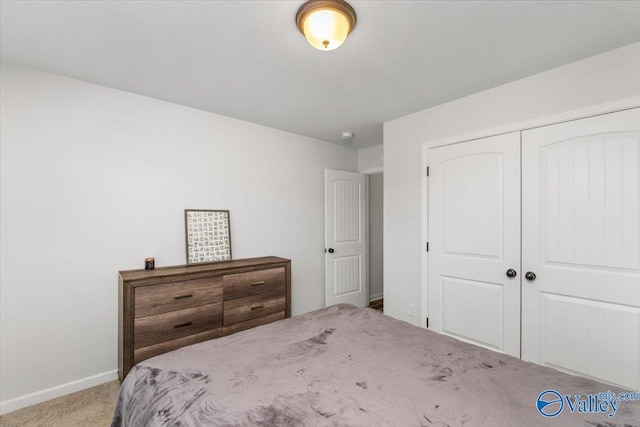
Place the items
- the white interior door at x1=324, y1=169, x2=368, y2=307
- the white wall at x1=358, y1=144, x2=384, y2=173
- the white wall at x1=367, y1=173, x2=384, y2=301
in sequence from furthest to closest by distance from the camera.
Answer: the white wall at x1=367, y1=173, x2=384, y2=301 < the white wall at x1=358, y1=144, x2=384, y2=173 < the white interior door at x1=324, y1=169, x2=368, y2=307

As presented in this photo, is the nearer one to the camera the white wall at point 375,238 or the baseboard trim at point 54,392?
the baseboard trim at point 54,392

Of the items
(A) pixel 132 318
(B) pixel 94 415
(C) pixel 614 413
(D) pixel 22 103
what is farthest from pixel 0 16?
(C) pixel 614 413

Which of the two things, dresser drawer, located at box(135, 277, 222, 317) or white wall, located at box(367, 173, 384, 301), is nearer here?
dresser drawer, located at box(135, 277, 222, 317)

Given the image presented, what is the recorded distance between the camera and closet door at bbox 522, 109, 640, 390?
179cm

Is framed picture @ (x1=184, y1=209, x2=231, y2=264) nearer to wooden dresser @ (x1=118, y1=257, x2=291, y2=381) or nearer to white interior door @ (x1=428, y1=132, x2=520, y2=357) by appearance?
wooden dresser @ (x1=118, y1=257, x2=291, y2=381)

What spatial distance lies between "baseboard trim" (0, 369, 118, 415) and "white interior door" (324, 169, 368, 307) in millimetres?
2422

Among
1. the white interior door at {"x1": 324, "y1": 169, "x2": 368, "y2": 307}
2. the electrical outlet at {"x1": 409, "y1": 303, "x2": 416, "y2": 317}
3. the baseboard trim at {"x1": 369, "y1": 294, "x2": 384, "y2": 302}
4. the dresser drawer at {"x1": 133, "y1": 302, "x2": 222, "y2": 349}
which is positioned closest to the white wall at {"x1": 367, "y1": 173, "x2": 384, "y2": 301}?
the baseboard trim at {"x1": 369, "y1": 294, "x2": 384, "y2": 302}

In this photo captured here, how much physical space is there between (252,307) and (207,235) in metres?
0.86

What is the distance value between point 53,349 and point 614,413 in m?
3.26

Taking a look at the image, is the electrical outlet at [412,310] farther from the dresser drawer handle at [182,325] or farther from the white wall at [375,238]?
the dresser drawer handle at [182,325]

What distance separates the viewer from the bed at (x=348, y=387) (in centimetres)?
94

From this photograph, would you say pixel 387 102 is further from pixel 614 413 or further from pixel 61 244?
pixel 61 244

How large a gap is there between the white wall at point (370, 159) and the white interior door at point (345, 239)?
155mm

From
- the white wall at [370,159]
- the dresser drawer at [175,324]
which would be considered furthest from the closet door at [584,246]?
the dresser drawer at [175,324]
